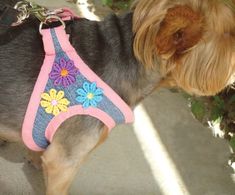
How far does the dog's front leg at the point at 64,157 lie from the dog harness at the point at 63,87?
14cm

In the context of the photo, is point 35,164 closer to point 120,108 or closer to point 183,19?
point 120,108

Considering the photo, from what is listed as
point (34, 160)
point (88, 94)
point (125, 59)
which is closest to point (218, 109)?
point (34, 160)

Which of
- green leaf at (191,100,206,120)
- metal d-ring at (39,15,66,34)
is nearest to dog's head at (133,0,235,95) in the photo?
metal d-ring at (39,15,66,34)

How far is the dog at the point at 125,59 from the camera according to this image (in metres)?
2.12

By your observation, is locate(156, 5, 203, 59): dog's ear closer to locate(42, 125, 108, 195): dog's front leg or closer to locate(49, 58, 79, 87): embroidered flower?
locate(49, 58, 79, 87): embroidered flower

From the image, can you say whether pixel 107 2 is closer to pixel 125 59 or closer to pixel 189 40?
pixel 125 59

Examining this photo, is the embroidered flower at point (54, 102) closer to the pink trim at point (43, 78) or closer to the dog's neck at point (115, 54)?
the pink trim at point (43, 78)

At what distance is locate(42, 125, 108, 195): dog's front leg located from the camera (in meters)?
2.42

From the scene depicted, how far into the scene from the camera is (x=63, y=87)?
2.29m

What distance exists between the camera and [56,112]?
231 cm

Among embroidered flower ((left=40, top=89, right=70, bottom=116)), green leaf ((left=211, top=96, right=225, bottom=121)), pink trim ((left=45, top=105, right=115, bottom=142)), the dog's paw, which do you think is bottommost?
the dog's paw

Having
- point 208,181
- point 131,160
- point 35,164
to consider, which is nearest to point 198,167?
point 208,181

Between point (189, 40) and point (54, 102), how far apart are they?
69 centimetres

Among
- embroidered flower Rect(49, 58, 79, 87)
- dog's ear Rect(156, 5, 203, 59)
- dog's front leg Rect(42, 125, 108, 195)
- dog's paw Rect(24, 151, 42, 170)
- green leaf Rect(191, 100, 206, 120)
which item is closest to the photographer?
dog's ear Rect(156, 5, 203, 59)
